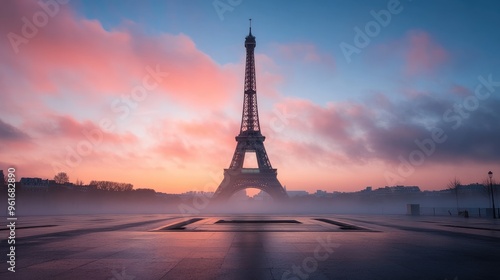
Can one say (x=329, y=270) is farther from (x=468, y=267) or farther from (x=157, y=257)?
(x=157, y=257)

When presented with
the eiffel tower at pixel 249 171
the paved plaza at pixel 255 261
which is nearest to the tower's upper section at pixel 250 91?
the eiffel tower at pixel 249 171

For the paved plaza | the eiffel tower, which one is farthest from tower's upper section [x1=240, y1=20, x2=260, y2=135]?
the paved plaza

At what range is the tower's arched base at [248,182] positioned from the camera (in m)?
89.0

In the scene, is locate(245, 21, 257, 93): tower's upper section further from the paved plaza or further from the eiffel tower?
the paved plaza

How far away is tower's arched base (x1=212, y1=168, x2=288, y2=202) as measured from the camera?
8900 centimetres

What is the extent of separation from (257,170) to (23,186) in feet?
193

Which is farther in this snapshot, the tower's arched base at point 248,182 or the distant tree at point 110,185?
the distant tree at point 110,185

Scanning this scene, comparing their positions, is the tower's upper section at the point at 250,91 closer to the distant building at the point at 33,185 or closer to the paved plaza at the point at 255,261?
the distant building at the point at 33,185

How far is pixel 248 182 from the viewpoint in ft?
297

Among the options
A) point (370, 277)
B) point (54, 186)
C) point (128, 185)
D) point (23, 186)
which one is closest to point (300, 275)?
point (370, 277)

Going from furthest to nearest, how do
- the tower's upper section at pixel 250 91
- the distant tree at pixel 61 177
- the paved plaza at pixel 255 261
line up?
the distant tree at pixel 61 177, the tower's upper section at pixel 250 91, the paved plaza at pixel 255 261

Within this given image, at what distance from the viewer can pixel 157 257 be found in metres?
11.3

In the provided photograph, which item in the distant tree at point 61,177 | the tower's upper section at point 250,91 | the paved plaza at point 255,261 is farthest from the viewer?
the distant tree at point 61,177

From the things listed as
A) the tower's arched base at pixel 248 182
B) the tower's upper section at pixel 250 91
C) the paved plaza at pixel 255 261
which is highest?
the tower's upper section at pixel 250 91
